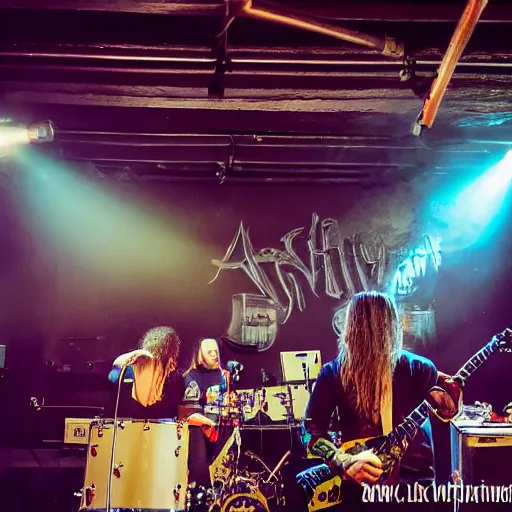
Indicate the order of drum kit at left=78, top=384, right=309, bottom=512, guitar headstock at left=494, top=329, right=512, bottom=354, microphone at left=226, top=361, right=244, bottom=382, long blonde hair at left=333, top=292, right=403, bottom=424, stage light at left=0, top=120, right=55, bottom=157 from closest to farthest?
stage light at left=0, top=120, right=55, bottom=157
drum kit at left=78, top=384, right=309, bottom=512
long blonde hair at left=333, top=292, right=403, bottom=424
microphone at left=226, top=361, right=244, bottom=382
guitar headstock at left=494, top=329, right=512, bottom=354

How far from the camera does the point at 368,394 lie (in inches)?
234

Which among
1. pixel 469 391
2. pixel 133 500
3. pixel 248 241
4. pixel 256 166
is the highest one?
pixel 256 166

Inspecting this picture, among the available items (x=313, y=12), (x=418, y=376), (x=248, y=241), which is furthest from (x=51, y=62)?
(x=418, y=376)

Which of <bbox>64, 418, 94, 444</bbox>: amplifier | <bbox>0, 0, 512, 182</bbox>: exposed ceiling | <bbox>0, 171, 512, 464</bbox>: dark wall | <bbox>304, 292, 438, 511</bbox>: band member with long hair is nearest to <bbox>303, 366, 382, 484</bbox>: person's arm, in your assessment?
<bbox>304, 292, 438, 511</bbox>: band member with long hair

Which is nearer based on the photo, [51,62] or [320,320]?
[51,62]

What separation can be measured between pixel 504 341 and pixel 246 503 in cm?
336

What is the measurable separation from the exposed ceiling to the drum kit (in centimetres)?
259

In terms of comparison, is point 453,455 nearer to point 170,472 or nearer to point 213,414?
point 213,414

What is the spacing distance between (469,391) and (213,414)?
284 centimetres

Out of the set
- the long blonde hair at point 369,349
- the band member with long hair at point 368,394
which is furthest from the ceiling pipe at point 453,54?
the band member with long hair at point 368,394

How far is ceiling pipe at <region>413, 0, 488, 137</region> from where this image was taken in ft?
11.5

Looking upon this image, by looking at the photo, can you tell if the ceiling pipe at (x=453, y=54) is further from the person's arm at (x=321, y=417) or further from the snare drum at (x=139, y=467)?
the snare drum at (x=139, y=467)

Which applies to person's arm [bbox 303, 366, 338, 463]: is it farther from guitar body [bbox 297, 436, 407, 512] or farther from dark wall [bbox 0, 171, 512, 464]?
dark wall [bbox 0, 171, 512, 464]

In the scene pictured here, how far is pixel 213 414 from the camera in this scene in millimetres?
5973
